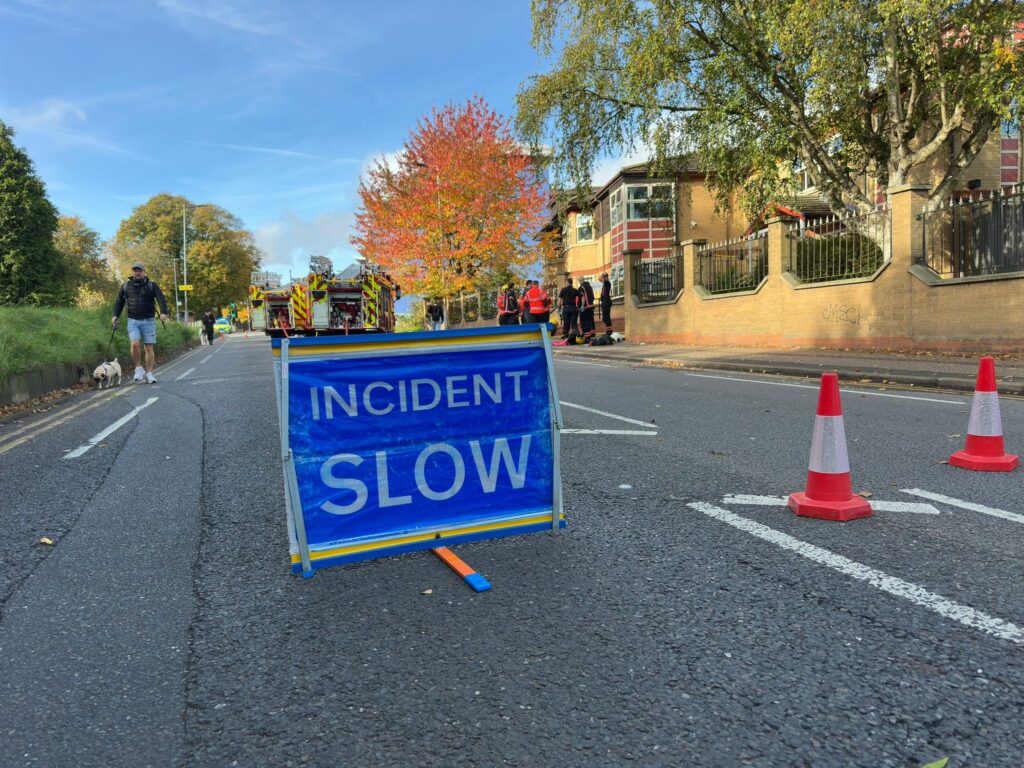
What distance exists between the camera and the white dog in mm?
12500

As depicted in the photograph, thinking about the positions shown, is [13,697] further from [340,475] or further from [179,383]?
[179,383]

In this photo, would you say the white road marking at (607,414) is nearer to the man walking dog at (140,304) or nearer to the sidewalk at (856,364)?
the sidewalk at (856,364)

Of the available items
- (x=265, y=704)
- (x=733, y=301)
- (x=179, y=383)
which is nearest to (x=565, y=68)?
(x=733, y=301)

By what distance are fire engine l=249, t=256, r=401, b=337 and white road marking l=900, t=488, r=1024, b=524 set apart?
16.0 m

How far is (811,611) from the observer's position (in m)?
2.71

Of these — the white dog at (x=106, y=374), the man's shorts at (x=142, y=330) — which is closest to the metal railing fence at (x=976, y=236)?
the man's shorts at (x=142, y=330)

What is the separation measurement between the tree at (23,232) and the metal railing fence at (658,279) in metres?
22.5

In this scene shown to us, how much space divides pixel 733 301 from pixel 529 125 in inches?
309

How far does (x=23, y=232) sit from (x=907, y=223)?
3061 centimetres

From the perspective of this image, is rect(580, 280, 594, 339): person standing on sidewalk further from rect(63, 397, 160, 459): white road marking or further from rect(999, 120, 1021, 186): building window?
rect(63, 397, 160, 459): white road marking

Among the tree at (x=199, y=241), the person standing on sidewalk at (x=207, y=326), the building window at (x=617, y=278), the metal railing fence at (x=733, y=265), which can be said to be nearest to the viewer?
the metal railing fence at (x=733, y=265)

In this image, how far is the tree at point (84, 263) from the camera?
33.2m

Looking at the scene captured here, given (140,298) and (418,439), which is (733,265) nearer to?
(140,298)

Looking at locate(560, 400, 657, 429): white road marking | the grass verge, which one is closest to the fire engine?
the grass verge
